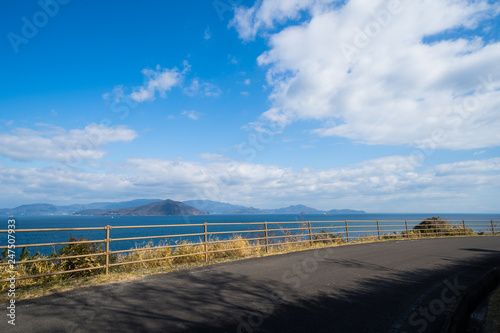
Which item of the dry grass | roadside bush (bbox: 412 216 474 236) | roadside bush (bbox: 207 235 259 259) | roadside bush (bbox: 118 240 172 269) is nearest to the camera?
the dry grass

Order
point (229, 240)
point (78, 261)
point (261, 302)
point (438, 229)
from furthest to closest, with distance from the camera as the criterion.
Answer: point (438, 229)
point (229, 240)
point (78, 261)
point (261, 302)

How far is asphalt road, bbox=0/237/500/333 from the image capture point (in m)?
4.48

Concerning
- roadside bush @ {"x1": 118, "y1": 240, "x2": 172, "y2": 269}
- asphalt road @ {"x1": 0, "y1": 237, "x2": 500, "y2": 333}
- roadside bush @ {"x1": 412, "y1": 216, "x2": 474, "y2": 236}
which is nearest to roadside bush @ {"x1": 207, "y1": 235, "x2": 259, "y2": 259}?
roadside bush @ {"x1": 118, "y1": 240, "x2": 172, "y2": 269}

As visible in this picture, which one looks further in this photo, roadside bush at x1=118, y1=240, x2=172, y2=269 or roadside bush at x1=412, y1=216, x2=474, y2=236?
roadside bush at x1=412, y1=216, x2=474, y2=236

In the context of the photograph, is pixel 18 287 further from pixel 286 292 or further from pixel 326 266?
pixel 326 266

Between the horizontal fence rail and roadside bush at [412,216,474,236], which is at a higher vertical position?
the horizontal fence rail

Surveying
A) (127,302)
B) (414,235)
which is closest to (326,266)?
(127,302)

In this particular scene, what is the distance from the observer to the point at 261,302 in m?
5.47

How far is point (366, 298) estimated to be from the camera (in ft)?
19.2

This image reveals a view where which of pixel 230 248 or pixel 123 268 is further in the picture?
pixel 230 248

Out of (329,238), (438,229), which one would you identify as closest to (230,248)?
(329,238)

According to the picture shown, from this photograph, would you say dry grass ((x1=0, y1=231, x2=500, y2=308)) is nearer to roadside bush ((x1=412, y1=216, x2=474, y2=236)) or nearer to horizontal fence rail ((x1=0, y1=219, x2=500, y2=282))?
horizontal fence rail ((x1=0, y1=219, x2=500, y2=282))

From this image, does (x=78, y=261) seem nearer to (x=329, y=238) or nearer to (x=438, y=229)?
(x=329, y=238)

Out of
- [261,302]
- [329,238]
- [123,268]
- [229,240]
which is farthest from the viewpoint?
[329,238]
